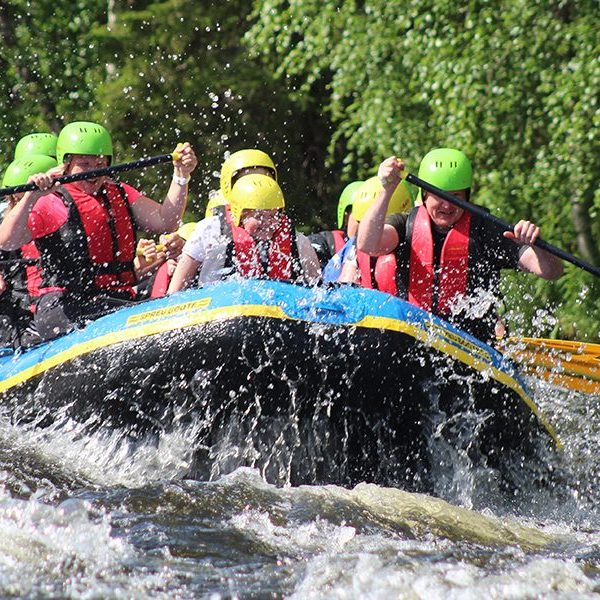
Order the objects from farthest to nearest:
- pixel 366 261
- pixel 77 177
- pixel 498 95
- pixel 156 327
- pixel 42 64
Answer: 1. pixel 42 64
2. pixel 498 95
3. pixel 366 261
4. pixel 77 177
5. pixel 156 327

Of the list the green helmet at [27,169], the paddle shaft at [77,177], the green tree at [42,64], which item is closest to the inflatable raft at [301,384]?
the paddle shaft at [77,177]

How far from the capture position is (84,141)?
26.3 ft

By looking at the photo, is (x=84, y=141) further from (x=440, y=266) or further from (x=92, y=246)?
(x=440, y=266)

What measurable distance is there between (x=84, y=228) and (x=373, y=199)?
1.82 meters

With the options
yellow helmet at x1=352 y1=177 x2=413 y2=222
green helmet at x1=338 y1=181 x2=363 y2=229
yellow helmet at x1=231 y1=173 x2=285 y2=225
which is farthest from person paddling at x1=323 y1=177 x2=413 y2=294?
green helmet at x1=338 y1=181 x2=363 y2=229

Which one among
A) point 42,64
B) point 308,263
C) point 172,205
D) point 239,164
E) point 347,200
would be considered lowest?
point 308,263

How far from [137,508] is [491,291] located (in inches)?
92.1

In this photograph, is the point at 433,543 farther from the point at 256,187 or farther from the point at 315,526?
the point at 256,187

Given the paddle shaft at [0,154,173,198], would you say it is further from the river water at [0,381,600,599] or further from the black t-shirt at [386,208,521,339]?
the black t-shirt at [386,208,521,339]

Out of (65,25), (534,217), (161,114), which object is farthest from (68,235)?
(65,25)

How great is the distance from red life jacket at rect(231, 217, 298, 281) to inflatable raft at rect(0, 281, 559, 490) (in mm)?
572

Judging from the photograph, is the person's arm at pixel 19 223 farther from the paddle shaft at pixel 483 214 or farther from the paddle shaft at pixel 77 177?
the paddle shaft at pixel 483 214

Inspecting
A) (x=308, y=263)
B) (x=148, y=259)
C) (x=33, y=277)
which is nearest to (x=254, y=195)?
(x=308, y=263)

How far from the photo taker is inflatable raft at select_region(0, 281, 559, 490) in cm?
650
